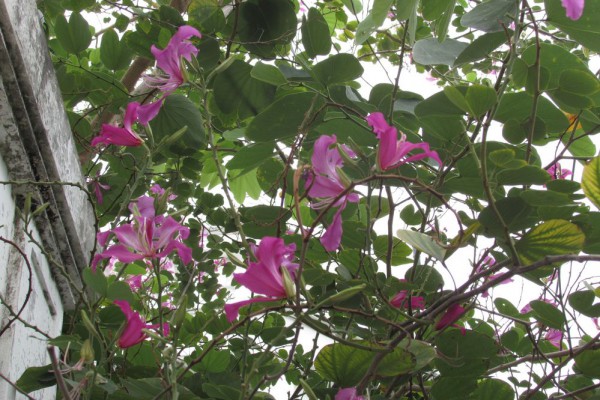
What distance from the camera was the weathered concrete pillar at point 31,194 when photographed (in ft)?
2.78

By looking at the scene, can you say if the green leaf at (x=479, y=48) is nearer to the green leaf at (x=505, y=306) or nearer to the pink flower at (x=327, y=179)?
the pink flower at (x=327, y=179)

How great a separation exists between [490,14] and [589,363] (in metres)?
0.47

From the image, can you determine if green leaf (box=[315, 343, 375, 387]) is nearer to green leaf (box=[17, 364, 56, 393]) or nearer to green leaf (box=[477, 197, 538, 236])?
green leaf (box=[477, 197, 538, 236])

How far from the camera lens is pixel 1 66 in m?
0.82

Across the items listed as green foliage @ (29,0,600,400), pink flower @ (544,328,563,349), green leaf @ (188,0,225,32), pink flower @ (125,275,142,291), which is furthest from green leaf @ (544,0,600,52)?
pink flower @ (125,275,142,291)

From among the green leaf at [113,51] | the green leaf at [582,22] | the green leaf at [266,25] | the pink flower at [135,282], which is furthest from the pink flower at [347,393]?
the pink flower at [135,282]

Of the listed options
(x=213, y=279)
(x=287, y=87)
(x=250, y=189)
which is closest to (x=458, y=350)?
(x=287, y=87)

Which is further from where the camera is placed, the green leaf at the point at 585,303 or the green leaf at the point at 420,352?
the green leaf at the point at 585,303

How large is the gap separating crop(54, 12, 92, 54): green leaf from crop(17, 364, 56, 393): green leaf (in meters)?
0.62

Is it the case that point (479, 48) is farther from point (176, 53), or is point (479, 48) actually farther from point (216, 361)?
point (216, 361)

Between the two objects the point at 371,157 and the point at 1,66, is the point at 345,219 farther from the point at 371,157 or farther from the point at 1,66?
the point at 1,66

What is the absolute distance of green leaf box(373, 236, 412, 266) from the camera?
3.36 feet

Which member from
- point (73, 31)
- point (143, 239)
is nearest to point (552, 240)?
point (143, 239)

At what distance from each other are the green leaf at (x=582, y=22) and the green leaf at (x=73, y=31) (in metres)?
0.80
